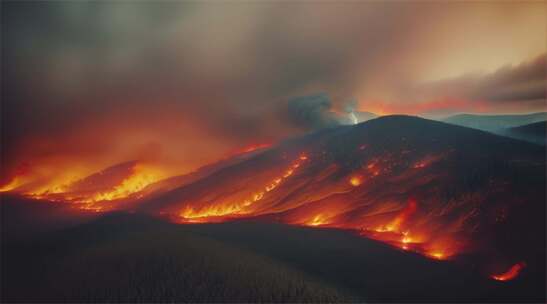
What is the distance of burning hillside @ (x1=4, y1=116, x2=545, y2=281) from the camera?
24.5 m

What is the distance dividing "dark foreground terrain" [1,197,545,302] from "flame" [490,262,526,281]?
1.72ft

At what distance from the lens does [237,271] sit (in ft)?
72.1

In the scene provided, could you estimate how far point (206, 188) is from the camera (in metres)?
52.6

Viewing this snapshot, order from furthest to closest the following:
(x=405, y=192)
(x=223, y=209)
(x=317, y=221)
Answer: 1. (x=223, y=209)
2. (x=405, y=192)
3. (x=317, y=221)

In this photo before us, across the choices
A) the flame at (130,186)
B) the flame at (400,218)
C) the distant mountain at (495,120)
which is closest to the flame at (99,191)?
the flame at (130,186)

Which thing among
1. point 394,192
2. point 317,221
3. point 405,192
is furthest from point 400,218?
point 317,221

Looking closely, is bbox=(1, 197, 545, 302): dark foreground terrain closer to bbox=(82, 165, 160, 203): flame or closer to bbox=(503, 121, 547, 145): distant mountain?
bbox=(82, 165, 160, 203): flame

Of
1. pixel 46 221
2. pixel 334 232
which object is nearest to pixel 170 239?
pixel 334 232

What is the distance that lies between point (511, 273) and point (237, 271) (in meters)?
23.5

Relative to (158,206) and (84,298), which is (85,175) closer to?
(158,206)

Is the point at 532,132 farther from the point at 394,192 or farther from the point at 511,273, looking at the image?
the point at 511,273

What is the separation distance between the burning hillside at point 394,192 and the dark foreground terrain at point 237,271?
9.09 ft

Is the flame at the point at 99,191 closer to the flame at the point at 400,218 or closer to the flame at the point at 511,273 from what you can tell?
the flame at the point at 400,218

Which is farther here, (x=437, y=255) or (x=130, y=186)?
(x=130, y=186)
